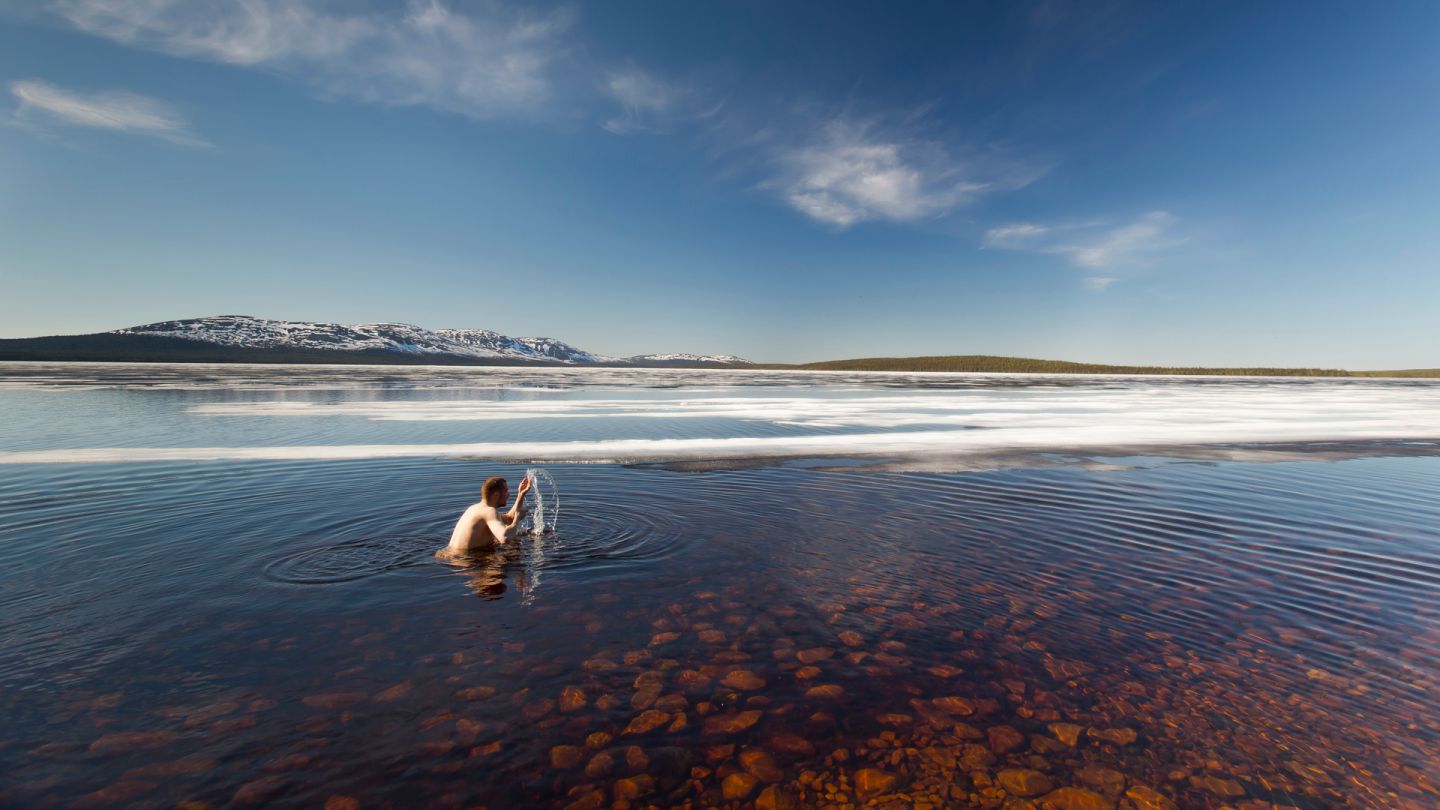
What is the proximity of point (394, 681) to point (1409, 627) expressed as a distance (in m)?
11.6

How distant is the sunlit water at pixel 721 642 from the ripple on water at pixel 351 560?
84 mm

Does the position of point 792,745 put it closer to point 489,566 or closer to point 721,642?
point 721,642

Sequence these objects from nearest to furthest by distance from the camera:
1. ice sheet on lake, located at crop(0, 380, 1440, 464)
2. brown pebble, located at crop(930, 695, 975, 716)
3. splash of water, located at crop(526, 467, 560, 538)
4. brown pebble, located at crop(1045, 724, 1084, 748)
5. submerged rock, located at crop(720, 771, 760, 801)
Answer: submerged rock, located at crop(720, 771, 760, 801) < brown pebble, located at crop(1045, 724, 1084, 748) < brown pebble, located at crop(930, 695, 975, 716) < splash of water, located at crop(526, 467, 560, 538) < ice sheet on lake, located at crop(0, 380, 1440, 464)

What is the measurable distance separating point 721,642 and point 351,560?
6.25 m

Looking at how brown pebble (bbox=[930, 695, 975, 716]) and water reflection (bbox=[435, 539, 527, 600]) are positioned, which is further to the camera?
water reflection (bbox=[435, 539, 527, 600])

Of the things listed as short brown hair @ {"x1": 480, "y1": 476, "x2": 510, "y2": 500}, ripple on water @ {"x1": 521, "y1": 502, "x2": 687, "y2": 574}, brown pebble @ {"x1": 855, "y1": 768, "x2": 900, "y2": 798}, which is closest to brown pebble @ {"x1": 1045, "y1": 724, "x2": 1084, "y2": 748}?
brown pebble @ {"x1": 855, "y1": 768, "x2": 900, "y2": 798}

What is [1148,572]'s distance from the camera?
9.00 meters

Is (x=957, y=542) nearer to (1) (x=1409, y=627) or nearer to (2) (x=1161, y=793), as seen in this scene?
(1) (x=1409, y=627)

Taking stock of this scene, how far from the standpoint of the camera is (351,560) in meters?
9.30

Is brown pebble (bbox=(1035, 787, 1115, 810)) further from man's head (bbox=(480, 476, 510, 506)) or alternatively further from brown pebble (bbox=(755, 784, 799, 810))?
man's head (bbox=(480, 476, 510, 506))

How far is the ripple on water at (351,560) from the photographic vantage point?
339 inches

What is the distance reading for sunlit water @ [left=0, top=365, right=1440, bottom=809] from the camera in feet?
15.6

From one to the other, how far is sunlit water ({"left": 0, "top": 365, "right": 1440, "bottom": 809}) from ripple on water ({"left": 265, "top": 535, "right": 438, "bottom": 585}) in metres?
0.08

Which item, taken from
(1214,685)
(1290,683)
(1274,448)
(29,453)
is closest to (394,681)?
(1214,685)
